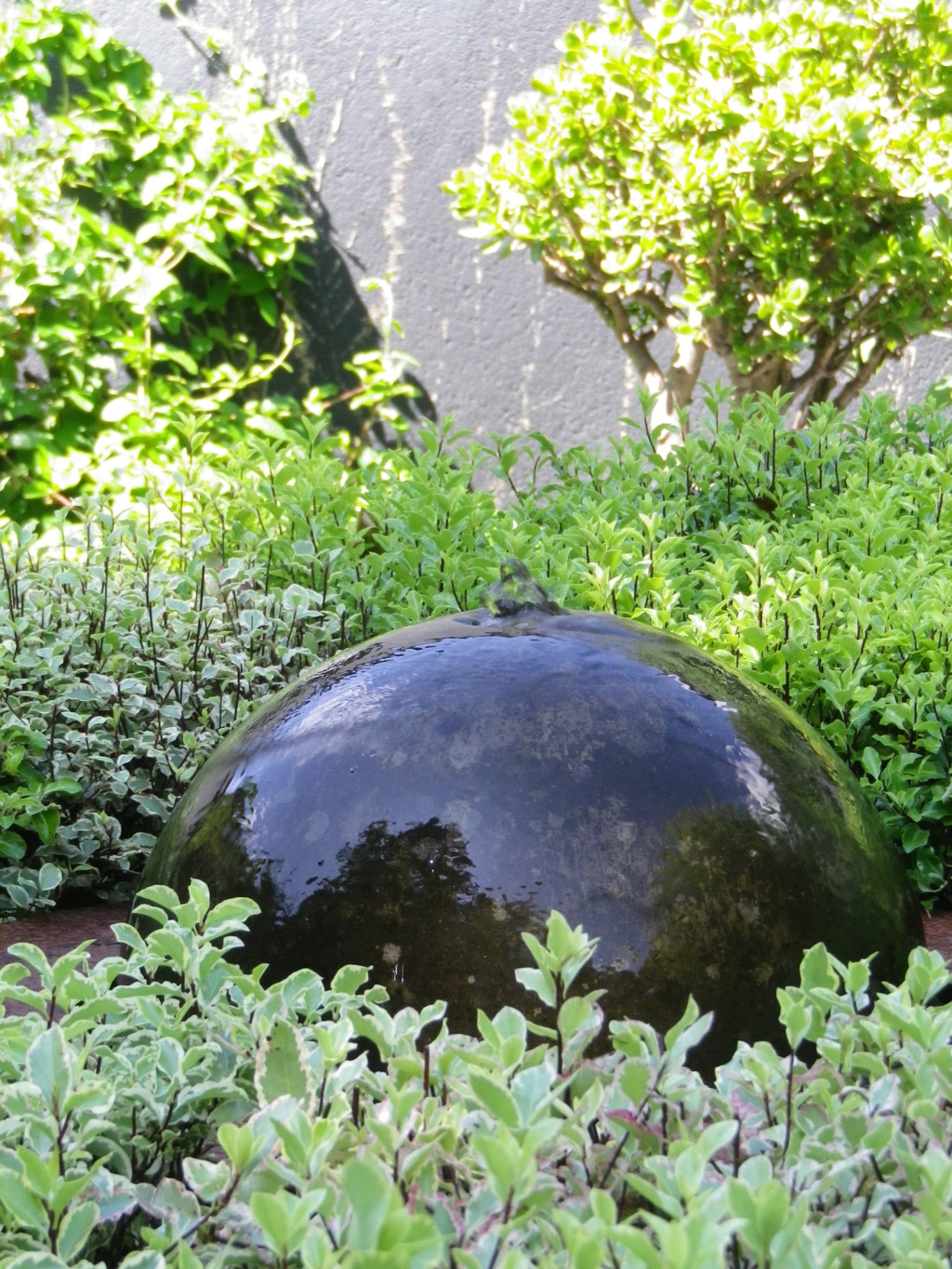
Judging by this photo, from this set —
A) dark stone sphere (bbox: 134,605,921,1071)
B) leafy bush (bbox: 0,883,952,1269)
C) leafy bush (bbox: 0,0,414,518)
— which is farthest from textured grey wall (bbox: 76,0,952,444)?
leafy bush (bbox: 0,883,952,1269)

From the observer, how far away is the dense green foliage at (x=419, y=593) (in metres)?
3.30

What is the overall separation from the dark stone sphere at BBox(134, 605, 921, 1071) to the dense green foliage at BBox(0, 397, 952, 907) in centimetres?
99

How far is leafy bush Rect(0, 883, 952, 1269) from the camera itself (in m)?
1.05

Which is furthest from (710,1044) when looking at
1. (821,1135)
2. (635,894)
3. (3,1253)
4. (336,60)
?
(336,60)

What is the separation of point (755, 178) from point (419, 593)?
10.9ft

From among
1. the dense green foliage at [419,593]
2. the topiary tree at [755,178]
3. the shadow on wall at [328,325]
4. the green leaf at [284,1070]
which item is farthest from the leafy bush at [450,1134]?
the shadow on wall at [328,325]

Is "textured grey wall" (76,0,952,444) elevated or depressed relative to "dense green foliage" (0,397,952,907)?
elevated

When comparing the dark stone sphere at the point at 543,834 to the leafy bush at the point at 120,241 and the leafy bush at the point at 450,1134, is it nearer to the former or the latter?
the leafy bush at the point at 450,1134

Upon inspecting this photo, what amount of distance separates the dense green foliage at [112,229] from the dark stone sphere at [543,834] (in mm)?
5897

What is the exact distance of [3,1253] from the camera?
1179 millimetres

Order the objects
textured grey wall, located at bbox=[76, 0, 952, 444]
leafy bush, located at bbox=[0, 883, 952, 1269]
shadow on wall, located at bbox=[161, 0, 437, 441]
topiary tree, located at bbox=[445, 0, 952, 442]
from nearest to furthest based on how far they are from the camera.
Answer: leafy bush, located at bbox=[0, 883, 952, 1269] → topiary tree, located at bbox=[445, 0, 952, 442] → textured grey wall, located at bbox=[76, 0, 952, 444] → shadow on wall, located at bbox=[161, 0, 437, 441]

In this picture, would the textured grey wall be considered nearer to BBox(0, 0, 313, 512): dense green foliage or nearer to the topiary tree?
BBox(0, 0, 313, 512): dense green foliage

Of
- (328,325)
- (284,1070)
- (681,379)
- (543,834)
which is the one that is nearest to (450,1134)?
(284,1070)

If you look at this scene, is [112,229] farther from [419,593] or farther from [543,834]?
[543,834]
